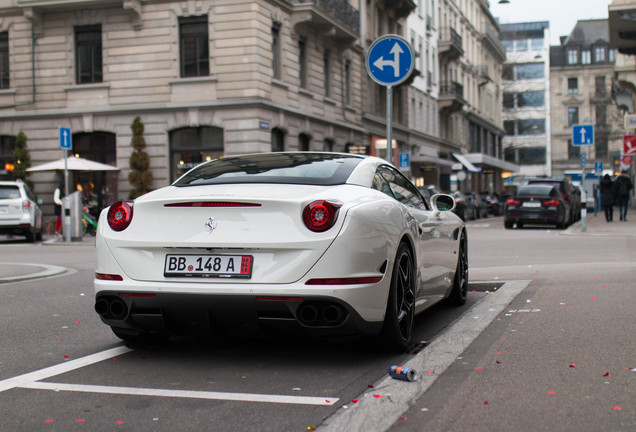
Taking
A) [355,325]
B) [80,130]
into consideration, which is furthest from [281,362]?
[80,130]

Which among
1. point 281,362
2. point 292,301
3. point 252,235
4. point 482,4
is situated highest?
point 482,4

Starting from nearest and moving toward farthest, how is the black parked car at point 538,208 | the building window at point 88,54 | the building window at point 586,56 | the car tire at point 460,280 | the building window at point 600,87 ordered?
the car tire at point 460,280 < the black parked car at point 538,208 < the building window at point 88,54 < the building window at point 600,87 < the building window at point 586,56

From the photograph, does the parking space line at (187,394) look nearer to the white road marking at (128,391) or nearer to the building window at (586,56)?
the white road marking at (128,391)

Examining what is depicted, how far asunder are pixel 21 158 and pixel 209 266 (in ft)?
86.0

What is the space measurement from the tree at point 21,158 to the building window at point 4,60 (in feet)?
8.11

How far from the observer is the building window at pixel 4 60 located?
30.4m

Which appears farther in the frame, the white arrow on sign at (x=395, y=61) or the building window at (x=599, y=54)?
the building window at (x=599, y=54)

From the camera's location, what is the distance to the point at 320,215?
4828 mm

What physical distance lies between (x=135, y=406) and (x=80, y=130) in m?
26.4

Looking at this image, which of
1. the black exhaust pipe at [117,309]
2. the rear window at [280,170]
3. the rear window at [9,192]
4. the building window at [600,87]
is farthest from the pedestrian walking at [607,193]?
the building window at [600,87]

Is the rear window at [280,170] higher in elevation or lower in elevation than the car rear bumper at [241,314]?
higher

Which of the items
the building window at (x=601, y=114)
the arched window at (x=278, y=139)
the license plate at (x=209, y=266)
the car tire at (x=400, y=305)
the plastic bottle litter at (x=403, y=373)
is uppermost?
the building window at (x=601, y=114)

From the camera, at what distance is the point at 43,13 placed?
96.9ft

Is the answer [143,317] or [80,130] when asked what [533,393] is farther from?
[80,130]
